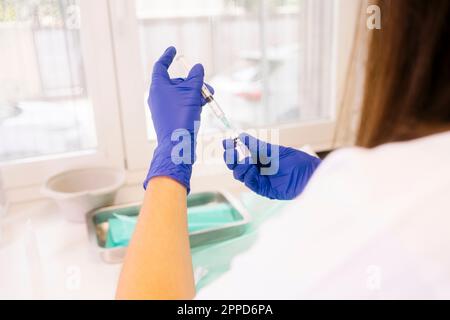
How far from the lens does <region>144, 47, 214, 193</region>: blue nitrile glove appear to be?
2.36 feet

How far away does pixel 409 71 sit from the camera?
52 centimetres

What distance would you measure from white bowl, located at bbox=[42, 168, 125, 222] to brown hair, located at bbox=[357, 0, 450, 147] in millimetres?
714

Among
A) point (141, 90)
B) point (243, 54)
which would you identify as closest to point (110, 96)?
point (141, 90)

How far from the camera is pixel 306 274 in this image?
0.50 metres

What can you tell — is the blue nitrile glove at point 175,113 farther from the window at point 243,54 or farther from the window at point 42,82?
the window at point 42,82

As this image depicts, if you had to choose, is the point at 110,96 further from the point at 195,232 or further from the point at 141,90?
the point at 195,232

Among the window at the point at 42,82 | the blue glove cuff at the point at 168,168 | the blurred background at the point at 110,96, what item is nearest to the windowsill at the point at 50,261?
the blurred background at the point at 110,96

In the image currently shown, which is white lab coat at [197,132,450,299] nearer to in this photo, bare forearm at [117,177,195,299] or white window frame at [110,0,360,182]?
bare forearm at [117,177,195,299]

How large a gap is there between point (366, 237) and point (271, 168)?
43cm

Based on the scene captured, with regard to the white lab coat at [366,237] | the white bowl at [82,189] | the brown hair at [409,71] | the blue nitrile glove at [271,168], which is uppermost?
the brown hair at [409,71]

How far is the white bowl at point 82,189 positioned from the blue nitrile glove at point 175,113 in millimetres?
356

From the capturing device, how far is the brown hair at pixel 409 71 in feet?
1.65
